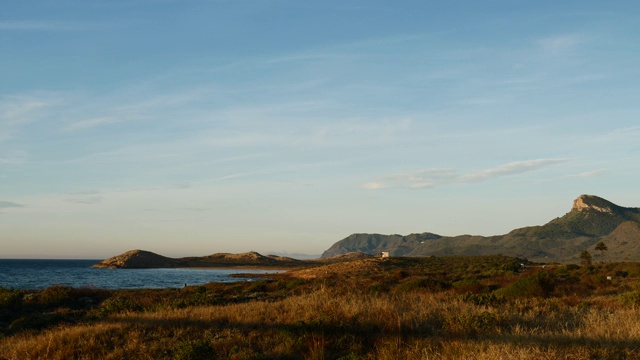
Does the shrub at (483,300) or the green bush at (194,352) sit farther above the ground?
the shrub at (483,300)

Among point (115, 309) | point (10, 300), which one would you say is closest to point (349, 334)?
point (115, 309)

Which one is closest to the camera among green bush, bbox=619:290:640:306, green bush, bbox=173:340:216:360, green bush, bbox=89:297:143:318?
green bush, bbox=173:340:216:360

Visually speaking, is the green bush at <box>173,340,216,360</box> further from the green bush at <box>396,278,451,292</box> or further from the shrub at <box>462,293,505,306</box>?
the green bush at <box>396,278,451,292</box>

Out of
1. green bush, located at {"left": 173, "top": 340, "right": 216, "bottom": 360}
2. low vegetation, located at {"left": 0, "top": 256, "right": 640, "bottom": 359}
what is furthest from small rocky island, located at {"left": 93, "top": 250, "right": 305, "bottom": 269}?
green bush, located at {"left": 173, "top": 340, "right": 216, "bottom": 360}

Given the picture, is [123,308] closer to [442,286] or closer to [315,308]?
[315,308]

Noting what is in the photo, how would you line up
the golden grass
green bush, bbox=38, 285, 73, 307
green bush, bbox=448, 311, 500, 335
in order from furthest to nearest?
1. green bush, bbox=38, 285, 73, 307
2. green bush, bbox=448, 311, 500, 335
3. the golden grass

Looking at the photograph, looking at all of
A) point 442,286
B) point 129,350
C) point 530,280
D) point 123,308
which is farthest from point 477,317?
point 442,286

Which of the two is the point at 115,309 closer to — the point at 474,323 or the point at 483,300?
the point at 483,300

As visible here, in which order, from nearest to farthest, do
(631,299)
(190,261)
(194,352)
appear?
(194,352), (631,299), (190,261)

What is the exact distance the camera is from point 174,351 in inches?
491

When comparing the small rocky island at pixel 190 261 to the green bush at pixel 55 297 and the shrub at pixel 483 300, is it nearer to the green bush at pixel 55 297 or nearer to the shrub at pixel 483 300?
the green bush at pixel 55 297

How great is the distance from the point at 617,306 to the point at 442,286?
14666 mm

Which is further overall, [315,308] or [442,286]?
[442,286]

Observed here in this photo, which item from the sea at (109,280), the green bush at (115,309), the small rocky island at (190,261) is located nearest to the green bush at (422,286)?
the green bush at (115,309)
